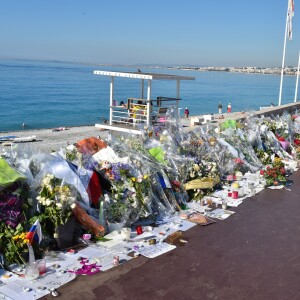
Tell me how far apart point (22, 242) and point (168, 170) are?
331 centimetres

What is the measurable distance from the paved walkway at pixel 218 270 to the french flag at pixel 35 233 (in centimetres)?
74

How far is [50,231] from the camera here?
528cm

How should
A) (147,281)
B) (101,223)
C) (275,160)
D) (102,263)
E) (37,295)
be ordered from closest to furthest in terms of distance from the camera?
Answer: 1. (37,295)
2. (147,281)
3. (102,263)
4. (101,223)
5. (275,160)

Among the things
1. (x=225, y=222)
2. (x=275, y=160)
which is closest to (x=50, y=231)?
(x=225, y=222)

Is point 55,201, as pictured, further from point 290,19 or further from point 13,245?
point 290,19

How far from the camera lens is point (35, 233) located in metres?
4.88

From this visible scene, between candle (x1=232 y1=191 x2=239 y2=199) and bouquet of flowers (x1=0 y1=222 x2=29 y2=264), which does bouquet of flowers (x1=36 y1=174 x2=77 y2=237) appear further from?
candle (x1=232 y1=191 x2=239 y2=199)

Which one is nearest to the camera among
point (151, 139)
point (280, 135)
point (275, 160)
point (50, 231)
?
point (50, 231)

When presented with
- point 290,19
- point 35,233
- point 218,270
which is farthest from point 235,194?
point 290,19

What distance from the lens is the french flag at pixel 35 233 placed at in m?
4.79

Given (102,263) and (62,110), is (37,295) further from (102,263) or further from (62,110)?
(62,110)

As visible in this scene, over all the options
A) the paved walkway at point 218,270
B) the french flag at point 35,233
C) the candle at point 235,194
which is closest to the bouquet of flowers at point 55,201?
the french flag at point 35,233

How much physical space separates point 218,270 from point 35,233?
2189 millimetres

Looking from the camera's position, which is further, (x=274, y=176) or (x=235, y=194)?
(x=274, y=176)
